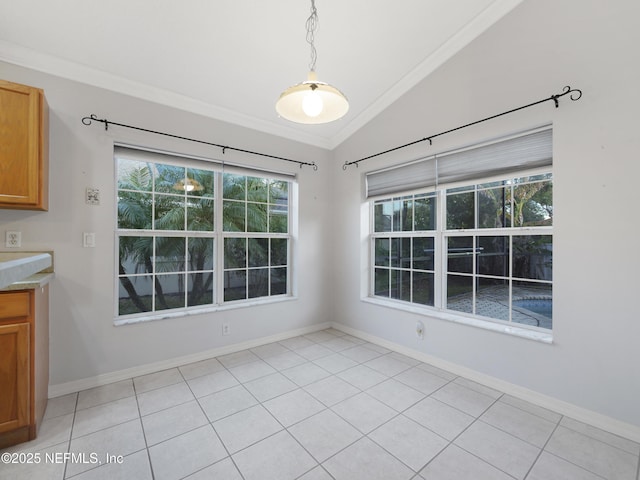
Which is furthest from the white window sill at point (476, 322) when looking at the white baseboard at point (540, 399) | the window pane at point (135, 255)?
the window pane at point (135, 255)

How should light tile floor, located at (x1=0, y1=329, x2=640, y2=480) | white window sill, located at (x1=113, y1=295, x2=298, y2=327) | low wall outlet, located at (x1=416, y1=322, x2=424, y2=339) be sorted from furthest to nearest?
low wall outlet, located at (x1=416, y1=322, x2=424, y2=339)
white window sill, located at (x1=113, y1=295, x2=298, y2=327)
light tile floor, located at (x1=0, y1=329, x2=640, y2=480)

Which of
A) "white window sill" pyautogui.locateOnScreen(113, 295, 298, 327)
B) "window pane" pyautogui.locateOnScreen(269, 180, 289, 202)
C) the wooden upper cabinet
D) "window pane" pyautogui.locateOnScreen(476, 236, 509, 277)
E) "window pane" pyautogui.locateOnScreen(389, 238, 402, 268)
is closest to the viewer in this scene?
the wooden upper cabinet

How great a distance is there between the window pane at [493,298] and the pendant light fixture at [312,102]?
2.07 meters

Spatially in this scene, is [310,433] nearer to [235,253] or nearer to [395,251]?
[235,253]

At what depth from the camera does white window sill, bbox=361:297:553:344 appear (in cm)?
238

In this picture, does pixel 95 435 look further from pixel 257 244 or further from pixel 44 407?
pixel 257 244

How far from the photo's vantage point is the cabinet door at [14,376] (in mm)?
1824

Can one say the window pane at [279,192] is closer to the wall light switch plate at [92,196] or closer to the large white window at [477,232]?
the large white window at [477,232]

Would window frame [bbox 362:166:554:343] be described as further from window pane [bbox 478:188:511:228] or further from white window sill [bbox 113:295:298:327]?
white window sill [bbox 113:295:298:327]

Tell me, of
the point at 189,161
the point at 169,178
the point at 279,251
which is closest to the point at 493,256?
the point at 279,251

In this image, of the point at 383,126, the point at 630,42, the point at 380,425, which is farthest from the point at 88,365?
the point at 630,42

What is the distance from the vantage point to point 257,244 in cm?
368

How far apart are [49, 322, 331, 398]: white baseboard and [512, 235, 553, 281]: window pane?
2548mm

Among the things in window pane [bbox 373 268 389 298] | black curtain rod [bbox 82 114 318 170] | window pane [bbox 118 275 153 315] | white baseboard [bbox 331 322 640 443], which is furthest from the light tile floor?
black curtain rod [bbox 82 114 318 170]
